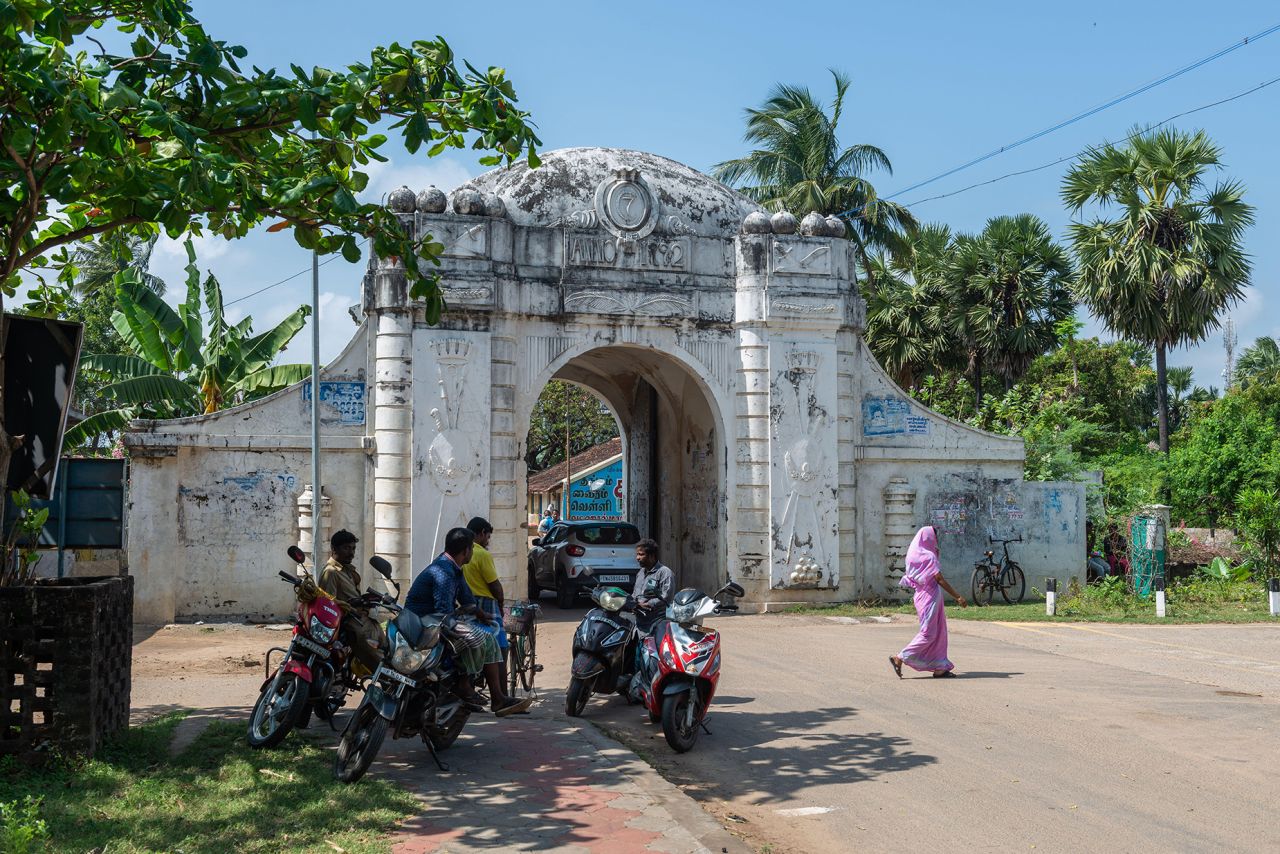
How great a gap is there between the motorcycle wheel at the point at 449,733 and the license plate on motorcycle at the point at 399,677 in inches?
25.2

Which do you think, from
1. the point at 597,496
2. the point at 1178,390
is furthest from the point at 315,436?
the point at 1178,390

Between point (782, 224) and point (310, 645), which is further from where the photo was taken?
point (782, 224)

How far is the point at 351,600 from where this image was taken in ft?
26.8

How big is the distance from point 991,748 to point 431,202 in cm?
1166

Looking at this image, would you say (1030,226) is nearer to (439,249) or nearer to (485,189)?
(485,189)

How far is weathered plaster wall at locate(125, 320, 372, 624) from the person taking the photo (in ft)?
53.6

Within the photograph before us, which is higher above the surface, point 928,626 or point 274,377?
point 274,377

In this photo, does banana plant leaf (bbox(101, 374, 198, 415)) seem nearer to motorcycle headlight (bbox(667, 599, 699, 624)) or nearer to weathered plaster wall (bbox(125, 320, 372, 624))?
weathered plaster wall (bbox(125, 320, 372, 624))

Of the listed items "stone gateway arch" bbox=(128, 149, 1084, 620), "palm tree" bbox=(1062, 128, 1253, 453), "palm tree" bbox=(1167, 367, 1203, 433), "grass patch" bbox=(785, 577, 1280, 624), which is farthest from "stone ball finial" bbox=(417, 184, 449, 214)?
"palm tree" bbox=(1167, 367, 1203, 433)

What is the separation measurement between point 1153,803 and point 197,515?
1345cm

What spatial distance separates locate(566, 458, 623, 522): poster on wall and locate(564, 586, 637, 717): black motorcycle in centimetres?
3269

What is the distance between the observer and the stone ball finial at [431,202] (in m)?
17.0

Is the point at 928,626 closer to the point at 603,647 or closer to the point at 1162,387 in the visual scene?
the point at 603,647

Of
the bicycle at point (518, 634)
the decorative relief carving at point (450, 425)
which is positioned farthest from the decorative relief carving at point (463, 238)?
the bicycle at point (518, 634)
